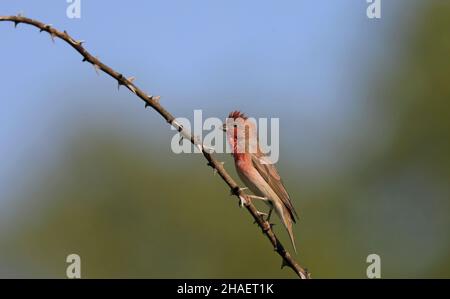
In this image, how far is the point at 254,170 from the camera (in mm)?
10141

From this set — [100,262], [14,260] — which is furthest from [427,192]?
[14,260]

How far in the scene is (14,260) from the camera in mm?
21000

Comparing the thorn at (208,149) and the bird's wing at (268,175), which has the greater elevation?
the bird's wing at (268,175)

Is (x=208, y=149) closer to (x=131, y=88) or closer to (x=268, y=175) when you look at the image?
(x=131, y=88)

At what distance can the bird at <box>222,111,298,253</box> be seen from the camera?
995 centimetres

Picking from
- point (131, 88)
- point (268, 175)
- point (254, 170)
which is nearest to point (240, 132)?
point (254, 170)

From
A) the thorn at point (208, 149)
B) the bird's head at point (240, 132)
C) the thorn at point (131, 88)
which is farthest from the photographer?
the bird's head at point (240, 132)

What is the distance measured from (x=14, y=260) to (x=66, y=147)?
13.7ft

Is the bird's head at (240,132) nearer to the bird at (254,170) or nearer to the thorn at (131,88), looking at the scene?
the bird at (254,170)

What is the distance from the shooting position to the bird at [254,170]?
392 inches

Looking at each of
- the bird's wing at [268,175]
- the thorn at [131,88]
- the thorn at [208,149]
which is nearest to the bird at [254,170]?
the bird's wing at [268,175]

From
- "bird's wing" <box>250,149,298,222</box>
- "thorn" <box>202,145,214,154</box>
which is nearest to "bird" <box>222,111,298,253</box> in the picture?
"bird's wing" <box>250,149,298,222</box>

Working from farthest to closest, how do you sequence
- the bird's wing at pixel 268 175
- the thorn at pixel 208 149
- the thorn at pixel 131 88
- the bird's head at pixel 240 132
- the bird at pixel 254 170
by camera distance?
the bird's wing at pixel 268 175 → the bird at pixel 254 170 → the bird's head at pixel 240 132 → the thorn at pixel 208 149 → the thorn at pixel 131 88
